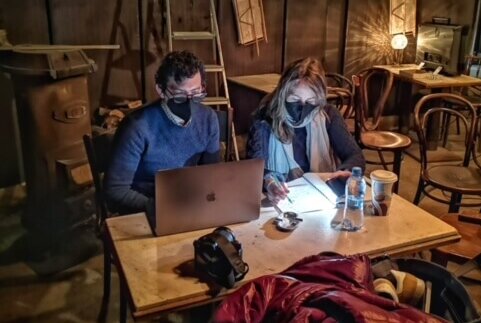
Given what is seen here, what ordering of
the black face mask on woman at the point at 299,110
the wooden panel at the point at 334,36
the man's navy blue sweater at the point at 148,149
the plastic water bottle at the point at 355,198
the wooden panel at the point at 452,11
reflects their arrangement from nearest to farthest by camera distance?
the plastic water bottle at the point at 355,198, the man's navy blue sweater at the point at 148,149, the black face mask on woman at the point at 299,110, the wooden panel at the point at 334,36, the wooden panel at the point at 452,11

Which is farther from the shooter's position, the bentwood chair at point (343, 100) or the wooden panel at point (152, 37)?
the wooden panel at point (152, 37)

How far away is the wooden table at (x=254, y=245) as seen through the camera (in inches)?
52.8

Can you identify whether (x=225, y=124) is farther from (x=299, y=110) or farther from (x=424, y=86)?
(x=424, y=86)

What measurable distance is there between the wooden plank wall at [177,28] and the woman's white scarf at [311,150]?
78.1 inches

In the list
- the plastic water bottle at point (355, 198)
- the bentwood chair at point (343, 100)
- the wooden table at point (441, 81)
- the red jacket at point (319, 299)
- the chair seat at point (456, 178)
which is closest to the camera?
the red jacket at point (319, 299)

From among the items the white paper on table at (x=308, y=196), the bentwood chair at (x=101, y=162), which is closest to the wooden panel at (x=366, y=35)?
the white paper on table at (x=308, y=196)

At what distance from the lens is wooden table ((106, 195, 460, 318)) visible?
52.8 inches

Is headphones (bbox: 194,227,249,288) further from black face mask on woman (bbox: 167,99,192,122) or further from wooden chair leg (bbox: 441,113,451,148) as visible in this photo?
wooden chair leg (bbox: 441,113,451,148)

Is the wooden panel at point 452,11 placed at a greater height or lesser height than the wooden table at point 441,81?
greater

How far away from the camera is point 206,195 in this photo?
1556 millimetres

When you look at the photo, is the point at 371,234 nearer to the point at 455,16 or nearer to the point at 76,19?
the point at 76,19

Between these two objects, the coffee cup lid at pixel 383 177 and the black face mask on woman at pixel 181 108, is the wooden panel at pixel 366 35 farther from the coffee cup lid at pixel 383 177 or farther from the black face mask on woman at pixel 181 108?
the coffee cup lid at pixel 383 177

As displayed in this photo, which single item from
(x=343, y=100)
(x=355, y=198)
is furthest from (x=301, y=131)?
(x=343, y=100)

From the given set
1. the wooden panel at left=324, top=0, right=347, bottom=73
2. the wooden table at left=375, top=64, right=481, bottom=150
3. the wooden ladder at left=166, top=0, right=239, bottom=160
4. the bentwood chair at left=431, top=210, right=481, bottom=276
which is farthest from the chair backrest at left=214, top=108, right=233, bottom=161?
the wooden panel at left=324, top=0, right=347, bottom=73
